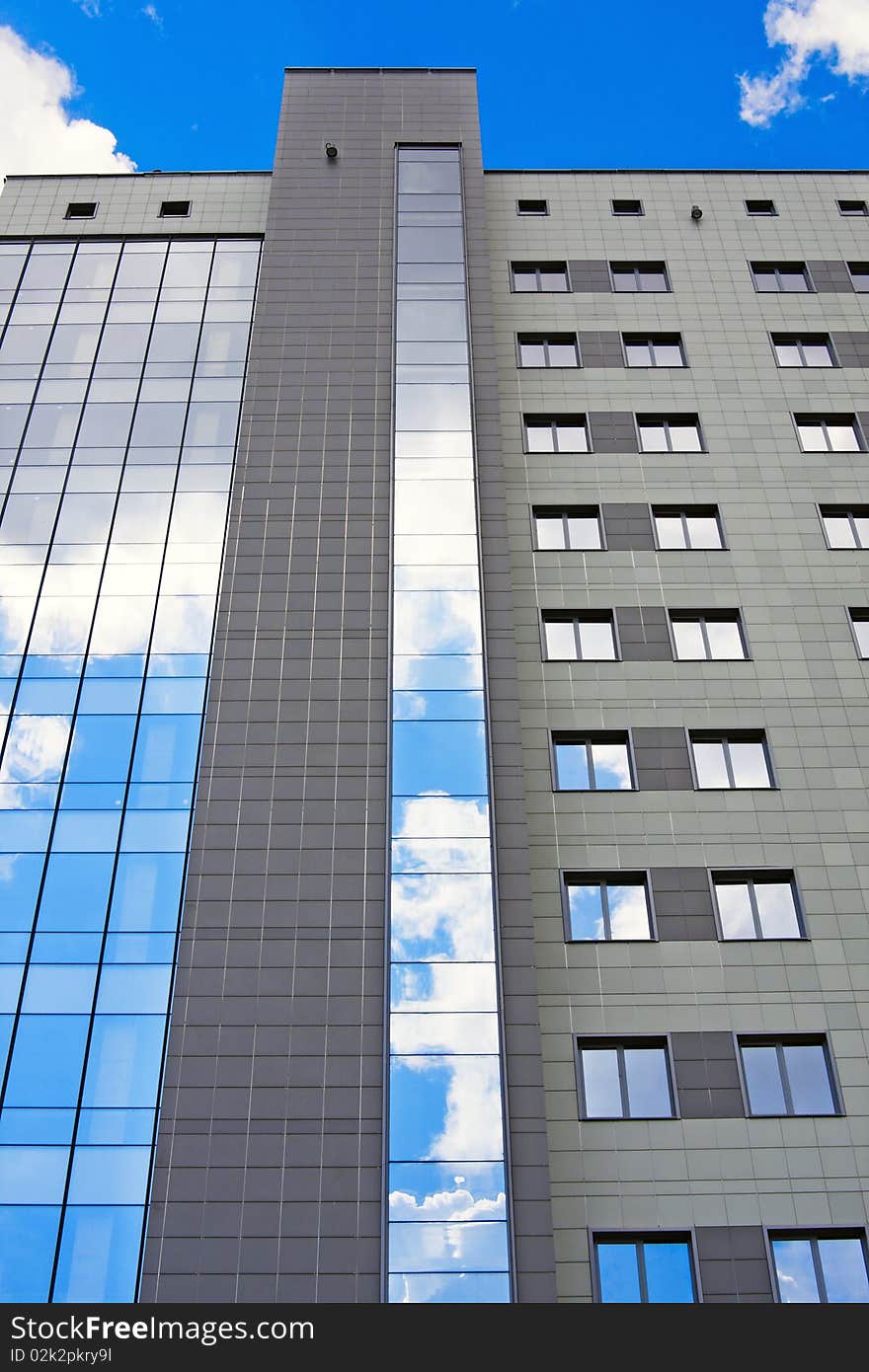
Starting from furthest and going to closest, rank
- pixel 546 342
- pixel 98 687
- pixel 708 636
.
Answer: pixel 546 342, pixel 708 636, pixel 98 687

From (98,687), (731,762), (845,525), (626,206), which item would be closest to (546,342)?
(626,206)

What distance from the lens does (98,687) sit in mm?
26766

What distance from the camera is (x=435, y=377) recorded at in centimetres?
3284

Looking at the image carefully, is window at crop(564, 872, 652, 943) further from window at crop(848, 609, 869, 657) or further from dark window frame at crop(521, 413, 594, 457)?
dark window frame at crop(521, 413, 594, 457)

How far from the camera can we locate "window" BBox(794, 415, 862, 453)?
3378 cm

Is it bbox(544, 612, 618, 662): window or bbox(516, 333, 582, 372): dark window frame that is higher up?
bbox(516, 333, 582, 372): dark window frame

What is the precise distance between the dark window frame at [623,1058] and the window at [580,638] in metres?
9.87

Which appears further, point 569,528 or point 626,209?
point 626,209

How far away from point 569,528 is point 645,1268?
19.1 m

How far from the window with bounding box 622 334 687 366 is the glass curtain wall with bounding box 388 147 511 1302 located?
577cm

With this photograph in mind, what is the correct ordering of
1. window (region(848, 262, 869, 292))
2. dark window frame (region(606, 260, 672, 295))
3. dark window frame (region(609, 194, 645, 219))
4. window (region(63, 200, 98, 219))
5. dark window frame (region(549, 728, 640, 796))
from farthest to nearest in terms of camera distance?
dark window frame (region(609, 194, 645, 219)) → window (region(63, 200, 98, 219)) → window (region(848, 262, 869, 292)) → dark window frame (region(606, 260, 672, 295)) → dark window frame (region(549, 728, 640, 796))

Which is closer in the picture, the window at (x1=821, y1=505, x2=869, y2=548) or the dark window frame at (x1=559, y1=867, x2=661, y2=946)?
the dark window frame at (x1=559, y1=867, x2=661, y2=946)

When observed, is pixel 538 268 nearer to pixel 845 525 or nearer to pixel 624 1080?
pixel 845 525

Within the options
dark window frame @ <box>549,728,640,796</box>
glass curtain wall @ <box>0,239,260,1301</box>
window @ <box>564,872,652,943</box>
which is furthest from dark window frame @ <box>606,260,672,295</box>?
window @ <box>564,872,652,943</box>
